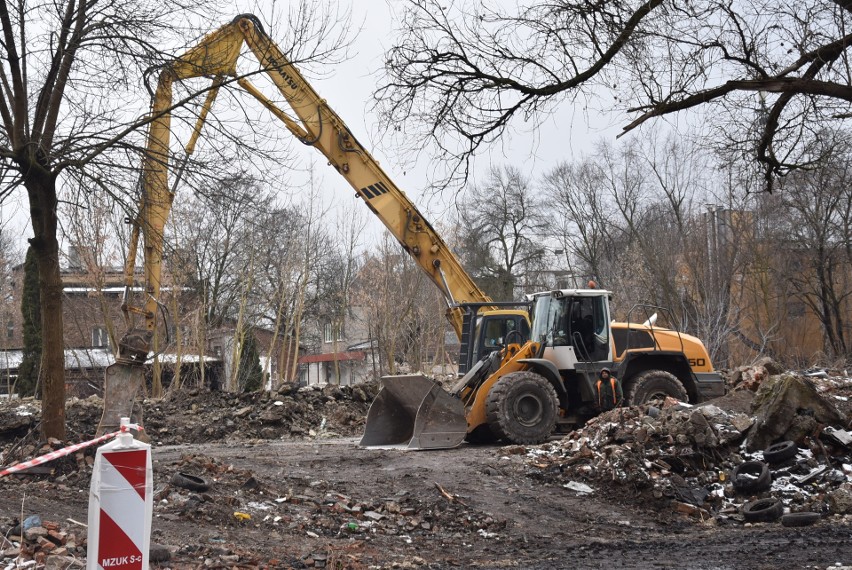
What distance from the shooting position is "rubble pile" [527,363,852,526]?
10453 millimetres

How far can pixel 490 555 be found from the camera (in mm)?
8195

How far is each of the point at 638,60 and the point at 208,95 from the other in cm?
566

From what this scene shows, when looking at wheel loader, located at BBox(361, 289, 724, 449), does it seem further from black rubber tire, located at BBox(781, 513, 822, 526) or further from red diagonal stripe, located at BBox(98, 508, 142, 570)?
red diagonal stripe, located at BBox(98, 508, 142, 570)

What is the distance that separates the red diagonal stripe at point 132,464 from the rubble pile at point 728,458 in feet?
24.1

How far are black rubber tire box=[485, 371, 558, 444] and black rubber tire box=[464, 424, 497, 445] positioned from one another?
1.81 feet

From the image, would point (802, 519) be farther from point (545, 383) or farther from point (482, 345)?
point (482, 345)

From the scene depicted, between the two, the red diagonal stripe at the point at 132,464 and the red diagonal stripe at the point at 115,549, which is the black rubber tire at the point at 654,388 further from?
the red diagonal stripe at the point at 115,549

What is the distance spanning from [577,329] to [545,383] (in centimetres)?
143

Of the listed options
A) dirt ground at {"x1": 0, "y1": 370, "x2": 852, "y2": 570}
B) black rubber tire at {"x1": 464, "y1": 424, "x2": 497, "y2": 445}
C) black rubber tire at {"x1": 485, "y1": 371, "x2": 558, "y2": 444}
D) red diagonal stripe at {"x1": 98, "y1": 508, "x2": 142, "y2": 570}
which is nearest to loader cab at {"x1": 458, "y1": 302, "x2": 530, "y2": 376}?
black rubber tire at {"x1": 464, "y1": 424, "x2": 497, "y2": 445}

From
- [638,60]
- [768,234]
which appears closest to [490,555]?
[638,60]

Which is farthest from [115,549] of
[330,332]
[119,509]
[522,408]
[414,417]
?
[330,332]

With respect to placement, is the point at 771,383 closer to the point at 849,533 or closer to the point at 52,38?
the point at 849,533

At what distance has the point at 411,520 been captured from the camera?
30.7 ft

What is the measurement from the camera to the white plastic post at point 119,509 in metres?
4.61
